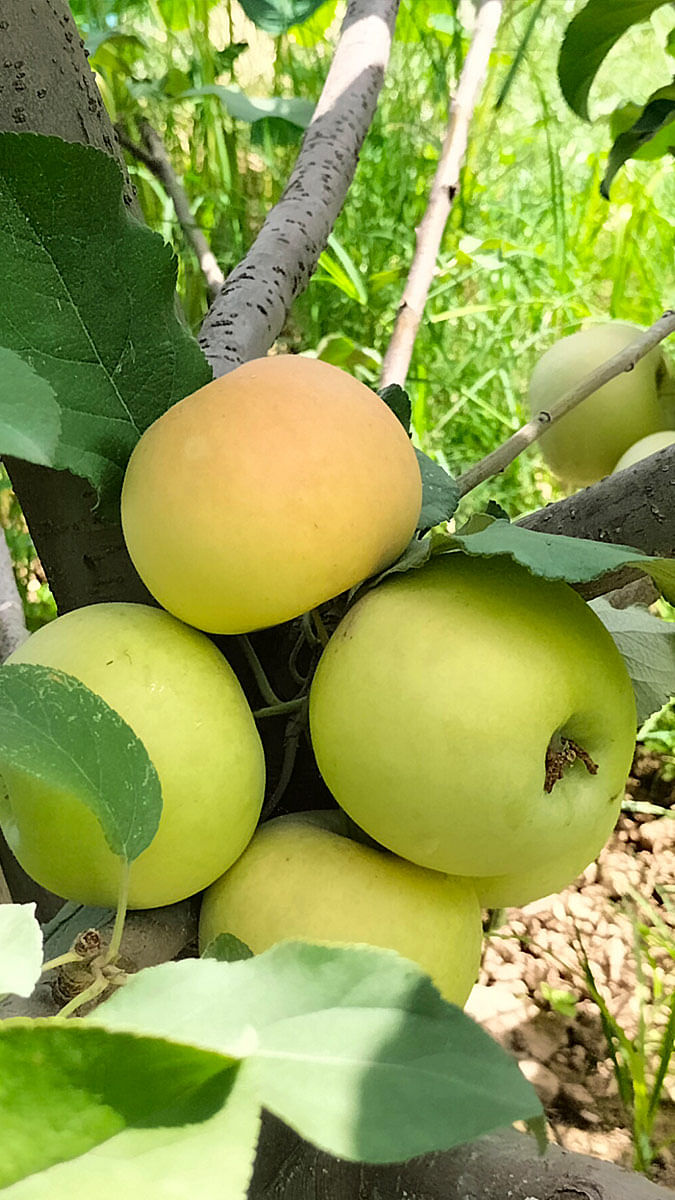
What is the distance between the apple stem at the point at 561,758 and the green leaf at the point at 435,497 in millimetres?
107

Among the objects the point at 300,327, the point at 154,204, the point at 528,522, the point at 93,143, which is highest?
the point at 93,143

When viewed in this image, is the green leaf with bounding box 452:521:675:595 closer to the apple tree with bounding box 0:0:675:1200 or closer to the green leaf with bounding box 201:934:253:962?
the apple tree with bounding box 0:0:675:1200

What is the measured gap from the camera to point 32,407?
31 centimetres

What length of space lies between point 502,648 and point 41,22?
36 centimetres

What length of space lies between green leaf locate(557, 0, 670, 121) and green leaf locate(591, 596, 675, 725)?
424 mm

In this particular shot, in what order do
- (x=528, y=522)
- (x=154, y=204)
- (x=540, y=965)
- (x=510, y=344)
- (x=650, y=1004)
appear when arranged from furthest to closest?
(x=510, y=344), (x=154, y=204), (x=540, y=965), (x=650, y=1004), (x=528, y=522)

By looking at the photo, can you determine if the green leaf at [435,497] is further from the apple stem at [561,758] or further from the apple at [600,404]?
the apple at [600,404]

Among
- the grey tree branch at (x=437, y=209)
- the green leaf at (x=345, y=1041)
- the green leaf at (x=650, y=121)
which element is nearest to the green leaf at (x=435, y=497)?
the green leaf at (x=345, y=1041)

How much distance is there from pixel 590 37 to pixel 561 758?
0.56m

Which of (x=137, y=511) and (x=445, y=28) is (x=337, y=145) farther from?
(x=445, y=28)

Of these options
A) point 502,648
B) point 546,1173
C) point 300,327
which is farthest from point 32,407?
point 300,327

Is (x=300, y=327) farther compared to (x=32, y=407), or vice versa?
(x=300, y=327)

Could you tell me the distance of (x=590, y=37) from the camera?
2.19 feet

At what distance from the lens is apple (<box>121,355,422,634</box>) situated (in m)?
0.32
